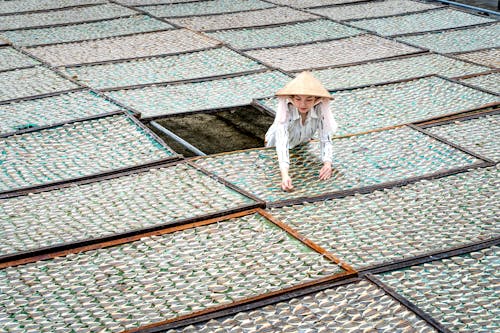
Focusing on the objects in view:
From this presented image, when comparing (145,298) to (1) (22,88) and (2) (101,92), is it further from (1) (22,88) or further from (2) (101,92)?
(1) (22,88)

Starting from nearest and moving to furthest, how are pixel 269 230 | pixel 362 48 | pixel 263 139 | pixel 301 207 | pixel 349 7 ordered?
1. pixel 269 230
2. pixel 301 207
3. pixel 263 139
4. pixel 362 48
5. pixel 349 7

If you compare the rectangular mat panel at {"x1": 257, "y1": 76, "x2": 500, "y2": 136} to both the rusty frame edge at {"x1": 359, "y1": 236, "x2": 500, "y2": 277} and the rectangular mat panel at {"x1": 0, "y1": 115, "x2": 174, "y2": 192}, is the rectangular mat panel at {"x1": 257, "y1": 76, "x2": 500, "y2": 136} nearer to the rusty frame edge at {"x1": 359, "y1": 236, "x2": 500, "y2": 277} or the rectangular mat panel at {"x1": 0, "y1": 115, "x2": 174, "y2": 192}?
the rectangular mat panel at {"x1": 0, "y1": 115, "x2": 174, "y2": 192}

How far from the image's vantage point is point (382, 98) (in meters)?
3.88

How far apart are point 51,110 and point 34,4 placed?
3054 millimetres

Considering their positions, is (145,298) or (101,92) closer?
(145,298)

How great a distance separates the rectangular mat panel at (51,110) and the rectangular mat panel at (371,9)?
8.66 feet

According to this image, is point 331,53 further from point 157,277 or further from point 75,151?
point 157,277

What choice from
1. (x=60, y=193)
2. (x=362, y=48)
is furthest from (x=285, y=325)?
(x=362, y=48)

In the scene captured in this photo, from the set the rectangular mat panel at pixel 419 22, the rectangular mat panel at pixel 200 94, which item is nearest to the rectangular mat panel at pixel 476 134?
the rectangular mat panel at pixel 200 94

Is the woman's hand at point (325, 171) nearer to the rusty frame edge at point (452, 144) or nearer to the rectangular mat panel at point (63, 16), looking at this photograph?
the rusty frame edge at point (452, 144)

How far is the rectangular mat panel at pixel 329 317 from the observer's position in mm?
1975

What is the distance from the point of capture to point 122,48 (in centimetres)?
486

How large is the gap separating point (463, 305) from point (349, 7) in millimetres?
4542

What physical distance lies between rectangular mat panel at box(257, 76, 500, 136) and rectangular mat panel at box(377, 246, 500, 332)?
1.25 meters
